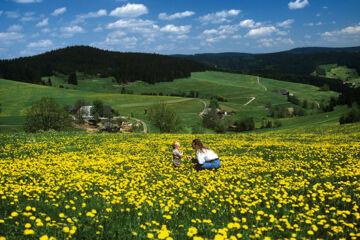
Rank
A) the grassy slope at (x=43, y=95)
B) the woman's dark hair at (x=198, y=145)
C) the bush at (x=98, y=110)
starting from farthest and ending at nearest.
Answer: the grassy slope at (x=43, y=95), the bush at (x=98, y=110), the woman's dark hair at (x=198, y=145)

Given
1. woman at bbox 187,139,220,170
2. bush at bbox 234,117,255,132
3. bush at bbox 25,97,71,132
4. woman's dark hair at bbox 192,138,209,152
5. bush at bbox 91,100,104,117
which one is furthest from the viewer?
bush at bbox 234,117,255,132

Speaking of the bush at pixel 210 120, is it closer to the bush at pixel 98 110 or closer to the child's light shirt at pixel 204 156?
the bush at pixel 98 110

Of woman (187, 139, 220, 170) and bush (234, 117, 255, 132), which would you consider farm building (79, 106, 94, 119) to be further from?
woman (187, 139, 220, 170)

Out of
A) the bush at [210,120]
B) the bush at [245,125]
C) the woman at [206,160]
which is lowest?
the bush at [245,125]

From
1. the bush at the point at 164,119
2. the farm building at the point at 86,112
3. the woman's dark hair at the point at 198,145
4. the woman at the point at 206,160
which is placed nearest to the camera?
the woman at the point at 206,160

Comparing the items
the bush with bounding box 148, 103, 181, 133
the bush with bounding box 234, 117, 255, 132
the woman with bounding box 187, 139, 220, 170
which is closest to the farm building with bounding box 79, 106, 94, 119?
the bush with bounding box 148, 103, 181, 133

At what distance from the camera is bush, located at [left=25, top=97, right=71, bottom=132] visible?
192ft

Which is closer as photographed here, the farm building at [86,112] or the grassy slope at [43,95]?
the farm building at [86,112]

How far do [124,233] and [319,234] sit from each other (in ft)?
13.6

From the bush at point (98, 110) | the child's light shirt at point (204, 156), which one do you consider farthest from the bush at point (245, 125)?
the child's light shirt at point (204, 156)

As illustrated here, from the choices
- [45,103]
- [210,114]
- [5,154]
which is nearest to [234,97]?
[210,114]

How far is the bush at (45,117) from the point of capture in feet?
192

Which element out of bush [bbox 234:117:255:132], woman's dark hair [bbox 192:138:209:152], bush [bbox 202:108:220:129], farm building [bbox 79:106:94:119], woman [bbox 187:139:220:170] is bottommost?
bush [bbox 234:117:255:132]

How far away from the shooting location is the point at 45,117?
60.0 metres
